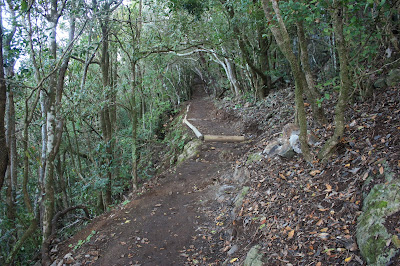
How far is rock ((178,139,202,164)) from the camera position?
31.8 ft

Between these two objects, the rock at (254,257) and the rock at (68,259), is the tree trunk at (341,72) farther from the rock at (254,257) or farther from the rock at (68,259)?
the rock at (68,259)

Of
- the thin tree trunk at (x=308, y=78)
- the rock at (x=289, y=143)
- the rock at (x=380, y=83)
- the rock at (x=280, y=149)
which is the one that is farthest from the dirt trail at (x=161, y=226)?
the rock at (x=380, y=83)

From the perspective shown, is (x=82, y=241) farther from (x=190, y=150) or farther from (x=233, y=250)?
(x=190, y=150)

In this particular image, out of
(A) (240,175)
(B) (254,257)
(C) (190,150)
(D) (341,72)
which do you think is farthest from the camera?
(C) (190,150)

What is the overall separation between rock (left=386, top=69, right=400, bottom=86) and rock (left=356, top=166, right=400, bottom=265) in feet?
10.8

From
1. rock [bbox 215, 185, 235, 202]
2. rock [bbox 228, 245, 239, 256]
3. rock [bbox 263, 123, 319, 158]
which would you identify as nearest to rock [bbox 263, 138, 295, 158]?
rock [bbox 263, 123, 319, 158]

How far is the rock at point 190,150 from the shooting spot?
9.70 meters

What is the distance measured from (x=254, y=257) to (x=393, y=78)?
4681 millimetres

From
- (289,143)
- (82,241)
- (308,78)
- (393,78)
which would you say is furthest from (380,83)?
(82,241)

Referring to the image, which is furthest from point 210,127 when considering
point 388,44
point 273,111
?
point 388,44

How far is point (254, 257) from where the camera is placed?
12.0 feet

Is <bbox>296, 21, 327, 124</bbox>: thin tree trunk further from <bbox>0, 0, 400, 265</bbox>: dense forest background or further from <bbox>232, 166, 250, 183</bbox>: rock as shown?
<bbox>232, 166, 250, 183</bbox>: rock

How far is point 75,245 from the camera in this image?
5.62 meters

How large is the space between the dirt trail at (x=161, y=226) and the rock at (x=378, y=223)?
95.7 inches
